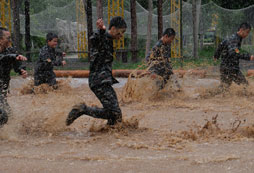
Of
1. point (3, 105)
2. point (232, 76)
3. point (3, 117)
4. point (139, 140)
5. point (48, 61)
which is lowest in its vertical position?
point (139, 140)

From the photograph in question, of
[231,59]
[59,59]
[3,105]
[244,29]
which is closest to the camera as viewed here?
[3,105]

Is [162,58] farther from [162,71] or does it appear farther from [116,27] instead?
[116,27]

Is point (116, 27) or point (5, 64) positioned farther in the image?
point (5, 64)

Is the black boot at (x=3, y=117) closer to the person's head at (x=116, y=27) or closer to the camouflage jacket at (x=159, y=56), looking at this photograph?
the person's head at (x=116, y=27)

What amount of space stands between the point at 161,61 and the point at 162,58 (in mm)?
90

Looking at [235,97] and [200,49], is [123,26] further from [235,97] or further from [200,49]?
[200,49]

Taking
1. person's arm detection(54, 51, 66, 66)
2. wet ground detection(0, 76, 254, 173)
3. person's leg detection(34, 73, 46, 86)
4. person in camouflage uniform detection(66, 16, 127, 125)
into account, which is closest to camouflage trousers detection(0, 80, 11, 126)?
wet ground detection(0, 76, 254, 173)

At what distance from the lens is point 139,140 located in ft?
17.3

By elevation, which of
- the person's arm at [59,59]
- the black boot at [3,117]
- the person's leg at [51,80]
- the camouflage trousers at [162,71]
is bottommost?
the black boot at [3,117]

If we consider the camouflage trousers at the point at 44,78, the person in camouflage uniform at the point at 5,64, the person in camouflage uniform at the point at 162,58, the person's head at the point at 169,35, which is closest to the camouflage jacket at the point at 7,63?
the person in camouflage uniform at the point at 5,64

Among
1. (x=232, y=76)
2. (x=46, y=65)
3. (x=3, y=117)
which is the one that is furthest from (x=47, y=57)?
(x=232, y=76)

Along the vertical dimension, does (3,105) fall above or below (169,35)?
below

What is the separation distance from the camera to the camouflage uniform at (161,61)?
864cm

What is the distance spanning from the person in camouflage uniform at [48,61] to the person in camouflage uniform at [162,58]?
2.06m
